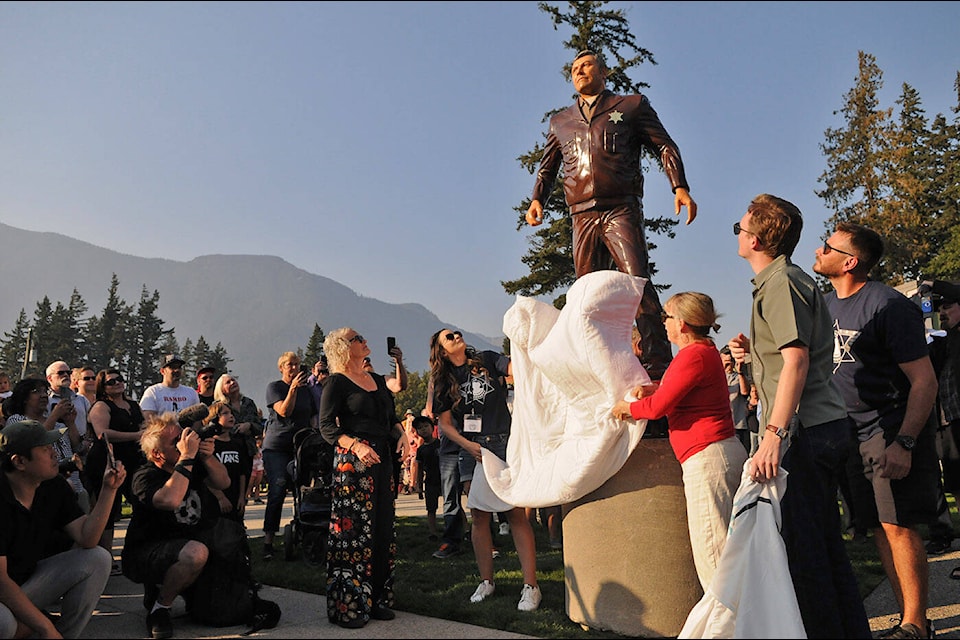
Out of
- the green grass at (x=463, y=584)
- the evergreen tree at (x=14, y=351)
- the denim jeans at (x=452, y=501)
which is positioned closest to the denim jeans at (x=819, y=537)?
the green grass at (x=463, y=584)

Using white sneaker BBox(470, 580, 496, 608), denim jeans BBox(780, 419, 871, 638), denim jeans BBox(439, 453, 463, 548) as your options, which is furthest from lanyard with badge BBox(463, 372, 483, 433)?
denim jeans BBox(780, 419, 871, 638)

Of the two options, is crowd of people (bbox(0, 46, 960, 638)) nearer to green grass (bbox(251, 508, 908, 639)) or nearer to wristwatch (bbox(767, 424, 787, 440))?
wristwatch (bbox(767, 424, 787, 440))

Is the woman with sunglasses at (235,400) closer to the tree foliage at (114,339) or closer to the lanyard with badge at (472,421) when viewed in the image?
the lanyard with badge at (472,421)

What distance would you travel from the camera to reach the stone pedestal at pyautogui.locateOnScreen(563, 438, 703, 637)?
14.1 ft

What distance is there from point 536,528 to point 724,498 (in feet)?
19.0

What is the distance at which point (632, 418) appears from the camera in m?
4.30

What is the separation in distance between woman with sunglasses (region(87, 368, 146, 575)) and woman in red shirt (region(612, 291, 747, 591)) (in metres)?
4.87

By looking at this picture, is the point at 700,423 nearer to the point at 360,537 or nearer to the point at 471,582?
the point at 360,537

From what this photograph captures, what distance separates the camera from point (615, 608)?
14.4 ft

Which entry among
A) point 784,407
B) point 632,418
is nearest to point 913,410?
point 784,407

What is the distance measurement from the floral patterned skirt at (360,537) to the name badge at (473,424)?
809mm

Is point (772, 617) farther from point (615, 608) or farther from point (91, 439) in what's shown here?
point (91, 439)

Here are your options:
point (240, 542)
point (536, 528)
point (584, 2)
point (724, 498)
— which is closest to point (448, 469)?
point (536, 528)

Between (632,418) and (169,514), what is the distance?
308 cm
